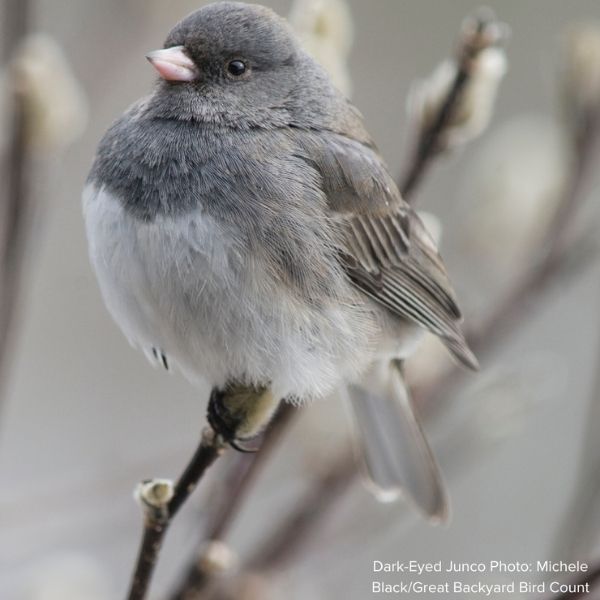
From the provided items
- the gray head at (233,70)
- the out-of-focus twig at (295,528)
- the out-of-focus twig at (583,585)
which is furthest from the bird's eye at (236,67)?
the out-of-focus twig at (583,585)

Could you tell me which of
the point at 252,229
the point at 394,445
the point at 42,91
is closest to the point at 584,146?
the point at 252,229

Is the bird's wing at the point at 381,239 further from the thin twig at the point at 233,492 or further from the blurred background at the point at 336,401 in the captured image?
the thin twig at the point at 233,492

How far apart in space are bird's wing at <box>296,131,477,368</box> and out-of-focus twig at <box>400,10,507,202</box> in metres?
0.34

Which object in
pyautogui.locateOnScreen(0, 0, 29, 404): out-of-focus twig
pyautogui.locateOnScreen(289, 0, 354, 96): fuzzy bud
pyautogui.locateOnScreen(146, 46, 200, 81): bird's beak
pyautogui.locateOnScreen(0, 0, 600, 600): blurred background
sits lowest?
pyautogui.locateOnScreen(0, 0, 600, 600): blurred background

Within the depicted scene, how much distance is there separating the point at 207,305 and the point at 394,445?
72 cm

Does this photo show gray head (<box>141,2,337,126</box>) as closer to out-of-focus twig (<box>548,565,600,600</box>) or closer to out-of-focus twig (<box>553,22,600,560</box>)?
out-of-focus twig (<box>553,22,600,560</box>)

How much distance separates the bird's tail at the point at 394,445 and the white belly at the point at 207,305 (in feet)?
1.31

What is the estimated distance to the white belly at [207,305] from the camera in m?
1.65

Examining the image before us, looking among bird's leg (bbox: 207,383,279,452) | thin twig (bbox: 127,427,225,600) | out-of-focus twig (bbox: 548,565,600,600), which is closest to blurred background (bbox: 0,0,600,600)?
bird's leg (bbox: 207,383,279,452)

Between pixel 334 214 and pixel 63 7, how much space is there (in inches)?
90.4

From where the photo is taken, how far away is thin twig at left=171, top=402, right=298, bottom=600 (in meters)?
1.48

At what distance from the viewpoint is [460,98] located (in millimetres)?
1508

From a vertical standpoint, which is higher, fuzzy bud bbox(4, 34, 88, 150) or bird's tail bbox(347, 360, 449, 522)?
fuzzy bud bbox(4, 34, 88, 150)

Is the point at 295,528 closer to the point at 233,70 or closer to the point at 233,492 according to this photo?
the point at 233,492
